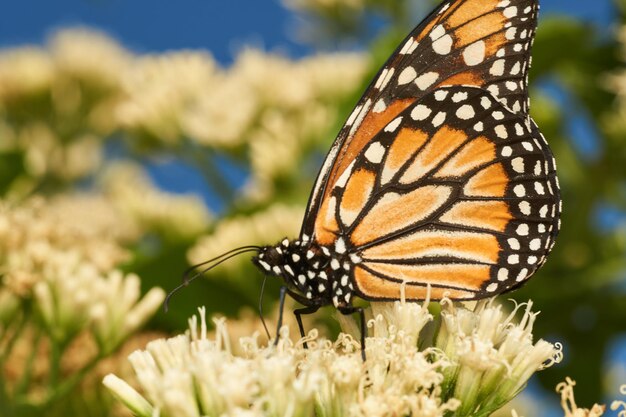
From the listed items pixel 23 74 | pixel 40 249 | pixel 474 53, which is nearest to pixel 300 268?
pixel 474 53

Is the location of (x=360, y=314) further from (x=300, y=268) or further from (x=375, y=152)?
(x=375, y=152)

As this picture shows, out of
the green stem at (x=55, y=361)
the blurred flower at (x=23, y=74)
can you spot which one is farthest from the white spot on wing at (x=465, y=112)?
the blurred flower at (x=23, y=74)

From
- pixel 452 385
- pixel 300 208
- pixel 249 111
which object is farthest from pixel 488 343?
pixel 249 111

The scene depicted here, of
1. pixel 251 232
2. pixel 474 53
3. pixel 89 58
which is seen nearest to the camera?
pixel 474 53

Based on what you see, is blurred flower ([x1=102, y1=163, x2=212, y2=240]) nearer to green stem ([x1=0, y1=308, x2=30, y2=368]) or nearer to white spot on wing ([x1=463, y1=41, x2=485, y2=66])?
green stem ([x1=0, y1=308, x2=30, y2=368])

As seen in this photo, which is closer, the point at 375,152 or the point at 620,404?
the point at 620,404
